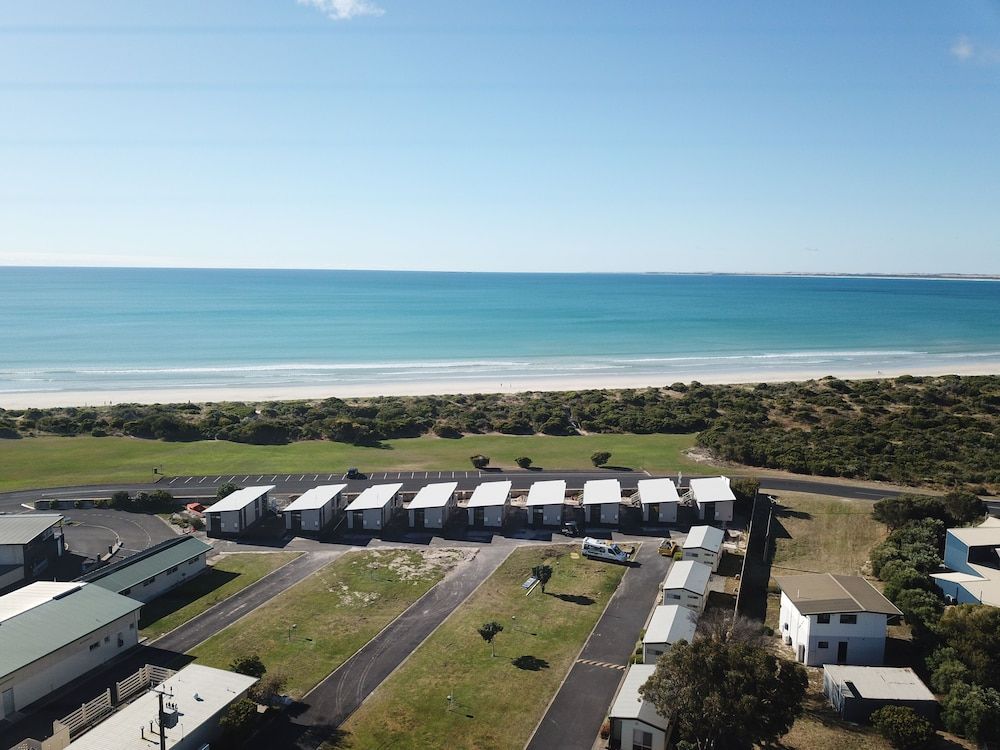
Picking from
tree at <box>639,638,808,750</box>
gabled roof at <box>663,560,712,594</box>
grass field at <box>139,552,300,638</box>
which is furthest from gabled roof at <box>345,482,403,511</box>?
tree at <box>639,638,808,750</box>

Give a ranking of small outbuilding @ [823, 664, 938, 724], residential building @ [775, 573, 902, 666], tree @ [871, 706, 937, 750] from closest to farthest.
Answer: tree @ [871, 706, 937, 750], small outbuilding @ [823, 664, 938, 724], residential building @ [775, 573, 902, 666]

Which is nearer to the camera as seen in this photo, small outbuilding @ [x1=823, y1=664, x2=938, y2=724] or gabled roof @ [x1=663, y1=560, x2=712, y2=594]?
small outbuilding @ [x1=823, y1=664, x2=938, y2=724]

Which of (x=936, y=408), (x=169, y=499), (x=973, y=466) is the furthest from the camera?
(x=936, y=408)

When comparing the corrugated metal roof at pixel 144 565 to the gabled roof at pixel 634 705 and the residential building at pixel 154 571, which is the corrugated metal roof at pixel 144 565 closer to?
the residential building at pixel 154 571

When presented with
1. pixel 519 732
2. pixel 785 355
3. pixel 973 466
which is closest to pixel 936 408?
pixel 973 466

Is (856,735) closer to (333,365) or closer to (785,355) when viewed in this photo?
(333,365)

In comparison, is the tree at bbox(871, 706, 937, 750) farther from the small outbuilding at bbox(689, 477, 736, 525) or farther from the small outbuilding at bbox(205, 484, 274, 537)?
the small outbuilding at bbox(205, 484, 274, 537)

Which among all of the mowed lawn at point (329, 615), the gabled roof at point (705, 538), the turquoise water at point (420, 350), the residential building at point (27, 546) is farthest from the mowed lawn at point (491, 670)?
the turquoise water at point (420, 350)
